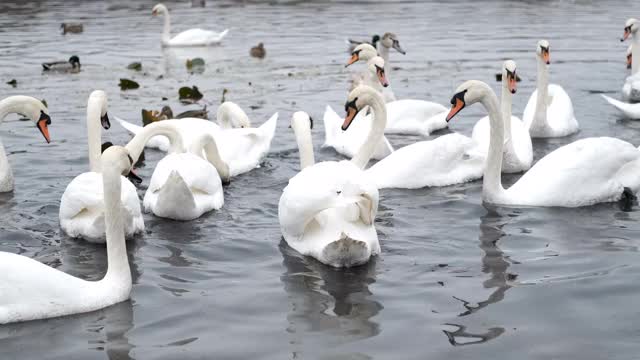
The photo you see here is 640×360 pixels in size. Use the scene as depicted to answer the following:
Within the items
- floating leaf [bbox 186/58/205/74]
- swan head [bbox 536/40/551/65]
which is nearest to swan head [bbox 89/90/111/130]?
swan head [bbox 536/40/551/65]

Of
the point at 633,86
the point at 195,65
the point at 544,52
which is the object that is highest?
the point at 544,52

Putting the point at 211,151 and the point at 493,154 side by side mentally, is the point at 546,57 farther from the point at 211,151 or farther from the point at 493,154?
the point at 211,151

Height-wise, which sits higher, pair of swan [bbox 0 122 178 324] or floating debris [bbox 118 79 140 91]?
pair of swan [bbox 0 122 178 324]

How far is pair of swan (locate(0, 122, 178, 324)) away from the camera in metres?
6.65

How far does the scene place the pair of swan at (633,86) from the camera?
46.9 ft

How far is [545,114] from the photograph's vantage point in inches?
530

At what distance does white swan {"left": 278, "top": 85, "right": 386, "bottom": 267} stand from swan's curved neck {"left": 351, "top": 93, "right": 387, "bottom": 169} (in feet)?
8.37

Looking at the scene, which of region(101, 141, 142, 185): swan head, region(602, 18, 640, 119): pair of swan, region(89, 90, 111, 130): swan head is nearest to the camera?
region(101, 141, 142, 185): swan head

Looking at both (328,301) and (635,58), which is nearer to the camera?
(328,301)

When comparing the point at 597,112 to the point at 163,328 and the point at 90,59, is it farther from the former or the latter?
the point at 90,59

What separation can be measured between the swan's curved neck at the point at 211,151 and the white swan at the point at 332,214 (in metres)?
2.79

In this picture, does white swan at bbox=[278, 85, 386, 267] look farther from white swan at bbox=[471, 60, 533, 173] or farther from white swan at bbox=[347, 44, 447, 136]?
white swan at bbox=[347, 44, 447, 136]

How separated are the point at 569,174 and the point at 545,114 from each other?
390 cm

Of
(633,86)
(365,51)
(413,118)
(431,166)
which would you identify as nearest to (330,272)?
(431,166)
